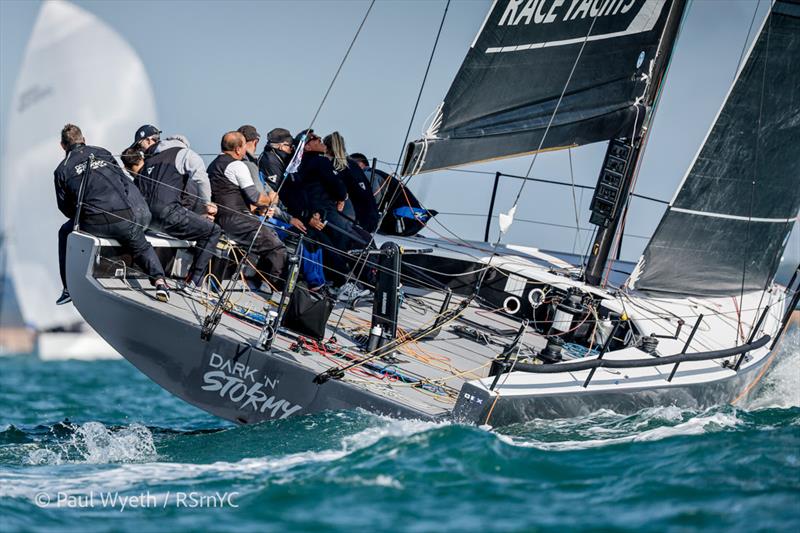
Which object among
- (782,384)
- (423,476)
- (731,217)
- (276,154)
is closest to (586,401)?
(423,476)

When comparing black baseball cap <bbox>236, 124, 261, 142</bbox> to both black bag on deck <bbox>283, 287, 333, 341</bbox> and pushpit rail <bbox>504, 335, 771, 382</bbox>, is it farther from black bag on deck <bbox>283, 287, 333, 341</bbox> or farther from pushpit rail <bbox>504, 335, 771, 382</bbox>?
pushpit rail <bbox>504, 335, 771, 382</bbox>

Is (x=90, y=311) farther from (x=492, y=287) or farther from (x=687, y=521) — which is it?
(x=687, y=521)

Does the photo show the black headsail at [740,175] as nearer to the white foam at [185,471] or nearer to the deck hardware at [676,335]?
the deck hardware at [676,335]

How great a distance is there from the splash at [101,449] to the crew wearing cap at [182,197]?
1.26 m

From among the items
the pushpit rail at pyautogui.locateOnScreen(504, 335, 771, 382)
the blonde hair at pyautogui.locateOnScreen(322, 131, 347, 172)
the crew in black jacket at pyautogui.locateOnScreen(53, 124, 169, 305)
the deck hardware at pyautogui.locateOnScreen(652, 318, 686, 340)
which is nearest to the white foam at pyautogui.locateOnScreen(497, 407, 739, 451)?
the pushpit rail at pyautogui.locateOnScreen(504, 335, 771, 382)

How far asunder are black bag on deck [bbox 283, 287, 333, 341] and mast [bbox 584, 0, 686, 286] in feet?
7.77

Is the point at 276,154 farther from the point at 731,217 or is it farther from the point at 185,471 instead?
the point at 731,217

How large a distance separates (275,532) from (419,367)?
2.70m

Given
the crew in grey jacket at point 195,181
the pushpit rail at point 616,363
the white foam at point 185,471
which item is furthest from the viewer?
the crew in grey jacket at point 195,181

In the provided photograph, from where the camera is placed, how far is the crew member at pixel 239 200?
24.8 feet

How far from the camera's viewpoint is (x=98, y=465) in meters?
6.12

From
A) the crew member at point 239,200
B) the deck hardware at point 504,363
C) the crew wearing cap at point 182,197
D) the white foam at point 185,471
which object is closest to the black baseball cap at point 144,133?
the crew wearing cap at point 182,197

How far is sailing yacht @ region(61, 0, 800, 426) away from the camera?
21.8ft

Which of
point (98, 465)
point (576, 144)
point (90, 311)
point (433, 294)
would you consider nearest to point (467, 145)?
point (576, 144)
